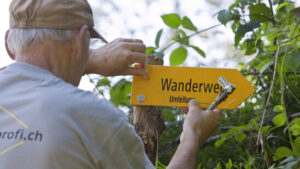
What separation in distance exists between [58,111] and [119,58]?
0.49 meters

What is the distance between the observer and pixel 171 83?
5.35 ft

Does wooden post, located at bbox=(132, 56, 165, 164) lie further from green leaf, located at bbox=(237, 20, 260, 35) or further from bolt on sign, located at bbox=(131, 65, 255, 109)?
green leaf, located at bbox=(237, 20, 260, 35)

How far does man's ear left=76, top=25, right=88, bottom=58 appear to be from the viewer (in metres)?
1.38

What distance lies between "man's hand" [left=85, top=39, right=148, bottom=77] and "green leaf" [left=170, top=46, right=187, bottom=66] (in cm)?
65

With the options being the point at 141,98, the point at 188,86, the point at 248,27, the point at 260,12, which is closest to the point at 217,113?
the point at 188,86

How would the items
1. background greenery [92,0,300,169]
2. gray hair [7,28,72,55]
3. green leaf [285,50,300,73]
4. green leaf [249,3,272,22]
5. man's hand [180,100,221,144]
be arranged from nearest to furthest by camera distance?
gray hair [7,28,72,55]
man's hand [180,100,221,144]
green leaf [285,50,300,73]
background greenery [92,0,300,169]
green leaf [249,3,272,22]

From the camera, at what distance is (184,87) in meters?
1.62

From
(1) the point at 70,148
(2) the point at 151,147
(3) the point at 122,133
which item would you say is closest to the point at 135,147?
(3) the point at 122,133

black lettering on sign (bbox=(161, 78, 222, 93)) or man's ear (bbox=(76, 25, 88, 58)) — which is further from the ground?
man's ear (bbox=(76, 25, 88, 58))

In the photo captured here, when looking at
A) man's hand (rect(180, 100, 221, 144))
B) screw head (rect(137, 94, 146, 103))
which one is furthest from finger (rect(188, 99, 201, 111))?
screw head (rect(137, 94, 146, 103))

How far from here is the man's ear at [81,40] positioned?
4.52 ft

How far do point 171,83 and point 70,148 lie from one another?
0.61 m

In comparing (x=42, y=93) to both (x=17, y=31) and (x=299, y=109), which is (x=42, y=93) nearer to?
(x=17, y=31)

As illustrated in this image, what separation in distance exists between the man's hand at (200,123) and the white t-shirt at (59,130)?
25 centimetres
